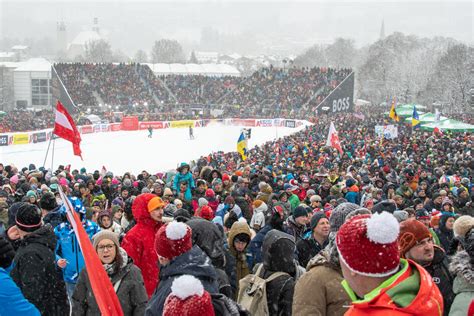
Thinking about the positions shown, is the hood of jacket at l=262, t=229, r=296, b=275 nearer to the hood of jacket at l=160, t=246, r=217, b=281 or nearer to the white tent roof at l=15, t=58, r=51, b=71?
the hood of jacket at l=160, t=246, r=217, b=281

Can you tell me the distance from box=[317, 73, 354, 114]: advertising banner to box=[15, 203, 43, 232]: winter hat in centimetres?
5249

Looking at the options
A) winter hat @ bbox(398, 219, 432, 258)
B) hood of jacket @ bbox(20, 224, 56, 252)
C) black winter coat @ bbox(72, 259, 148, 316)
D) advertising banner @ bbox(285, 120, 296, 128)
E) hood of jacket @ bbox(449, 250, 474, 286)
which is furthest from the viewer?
advertising banner @ bbox(285, 120, 296, 128)

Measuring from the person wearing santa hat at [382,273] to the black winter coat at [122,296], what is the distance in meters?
2.47

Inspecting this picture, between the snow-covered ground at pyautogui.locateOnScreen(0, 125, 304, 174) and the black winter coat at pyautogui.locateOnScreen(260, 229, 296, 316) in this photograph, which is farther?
the snow-covered ground at pyautogui.locateOnScreen(0, 125, 304, 174)

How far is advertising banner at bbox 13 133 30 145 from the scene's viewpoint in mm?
35656

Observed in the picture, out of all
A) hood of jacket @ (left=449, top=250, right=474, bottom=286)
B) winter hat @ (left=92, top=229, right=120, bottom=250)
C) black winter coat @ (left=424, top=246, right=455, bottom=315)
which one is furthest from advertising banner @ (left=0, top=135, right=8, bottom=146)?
hood of jacket @ (left=449, top=250, right=474, bottom=286)

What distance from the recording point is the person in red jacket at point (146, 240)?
5.52 metres

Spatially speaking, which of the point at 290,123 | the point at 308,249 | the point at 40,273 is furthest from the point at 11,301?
the point at 290,123

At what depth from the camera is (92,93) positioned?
6141 centimetres

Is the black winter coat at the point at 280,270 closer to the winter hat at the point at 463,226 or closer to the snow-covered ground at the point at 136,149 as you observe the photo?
the winter hat at the point at 463,226

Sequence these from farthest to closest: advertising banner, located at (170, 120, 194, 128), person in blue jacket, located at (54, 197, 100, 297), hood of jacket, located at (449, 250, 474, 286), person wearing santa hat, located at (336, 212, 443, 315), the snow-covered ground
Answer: advertising banner, located at (170, 120, 194, 128) < the snow-covered ground < person in blue jacket, located at (54, 197, 100, 297) < hood of jacket, located at (449, 250, 474, 286) < person wearing santa hat, located at (336, 212, 443, 315)

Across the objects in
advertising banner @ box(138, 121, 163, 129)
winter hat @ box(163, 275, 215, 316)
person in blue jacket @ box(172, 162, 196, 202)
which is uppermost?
winter hat @ box(163, 275, 215, 316)

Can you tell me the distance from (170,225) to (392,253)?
64.7 inches

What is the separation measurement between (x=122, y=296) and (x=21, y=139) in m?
34.0
